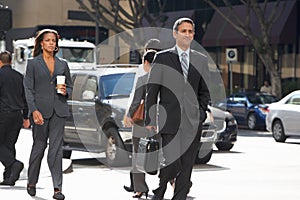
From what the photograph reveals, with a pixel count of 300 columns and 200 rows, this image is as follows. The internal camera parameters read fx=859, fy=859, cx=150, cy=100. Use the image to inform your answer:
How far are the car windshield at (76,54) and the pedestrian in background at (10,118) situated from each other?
17.1 m

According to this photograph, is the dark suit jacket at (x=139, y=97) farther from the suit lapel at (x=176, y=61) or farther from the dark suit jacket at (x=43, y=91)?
the suit lapel at (x=176, y=61)

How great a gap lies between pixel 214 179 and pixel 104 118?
3002 millimetres

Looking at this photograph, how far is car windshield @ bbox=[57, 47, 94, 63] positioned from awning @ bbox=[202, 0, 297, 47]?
486 inches

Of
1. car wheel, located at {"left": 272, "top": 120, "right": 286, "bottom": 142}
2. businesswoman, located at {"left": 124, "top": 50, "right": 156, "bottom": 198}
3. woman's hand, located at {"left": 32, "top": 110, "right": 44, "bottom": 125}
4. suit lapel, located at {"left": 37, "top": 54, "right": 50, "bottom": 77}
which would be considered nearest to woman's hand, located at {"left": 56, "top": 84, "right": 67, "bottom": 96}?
suit lapel, located at {"left": 37, "top": 54, "right": 50, "bottom": 77}

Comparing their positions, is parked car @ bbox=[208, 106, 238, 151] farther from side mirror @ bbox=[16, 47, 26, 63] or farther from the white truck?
side mirror @ bbox=[16, 47, 26, 63]

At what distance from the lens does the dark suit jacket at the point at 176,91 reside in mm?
8953

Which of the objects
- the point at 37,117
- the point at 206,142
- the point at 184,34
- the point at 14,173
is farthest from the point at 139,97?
the point at 206,142

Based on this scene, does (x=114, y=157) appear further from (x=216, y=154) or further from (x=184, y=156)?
(x=184, y=156)

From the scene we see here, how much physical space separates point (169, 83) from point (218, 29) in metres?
36.1

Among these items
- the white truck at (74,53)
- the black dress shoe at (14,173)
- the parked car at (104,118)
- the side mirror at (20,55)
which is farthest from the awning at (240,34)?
the black dress shoe at (14,173)

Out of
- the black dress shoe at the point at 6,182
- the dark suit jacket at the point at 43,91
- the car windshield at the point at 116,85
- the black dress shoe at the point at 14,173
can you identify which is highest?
the dark suit jacket at the point at 43,91

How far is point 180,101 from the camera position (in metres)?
8.98

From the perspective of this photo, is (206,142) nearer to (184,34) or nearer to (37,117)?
(37,117)

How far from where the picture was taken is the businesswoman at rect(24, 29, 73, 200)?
402 inches
